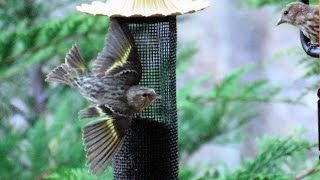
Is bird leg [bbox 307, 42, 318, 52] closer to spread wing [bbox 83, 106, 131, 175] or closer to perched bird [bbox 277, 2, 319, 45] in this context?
perched bird [bbox 277, 2, 319, 45]

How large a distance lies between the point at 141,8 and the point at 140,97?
10.3 inches

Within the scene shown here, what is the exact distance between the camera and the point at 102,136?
87.7 inches

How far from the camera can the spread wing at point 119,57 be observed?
7.58 ft

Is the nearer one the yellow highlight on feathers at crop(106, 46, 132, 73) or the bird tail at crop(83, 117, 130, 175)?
the bird tail at crop(83, 117, 130, 175)

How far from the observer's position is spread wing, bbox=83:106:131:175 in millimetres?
2188

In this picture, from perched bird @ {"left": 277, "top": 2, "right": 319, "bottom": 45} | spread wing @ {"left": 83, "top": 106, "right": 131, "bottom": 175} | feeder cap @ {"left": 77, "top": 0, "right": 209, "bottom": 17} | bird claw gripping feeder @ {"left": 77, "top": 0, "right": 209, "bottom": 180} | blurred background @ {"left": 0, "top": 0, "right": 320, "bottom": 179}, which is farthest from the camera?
blurred background @ {"left": 0, "top": 0, "right": 320, "bottom": 179}

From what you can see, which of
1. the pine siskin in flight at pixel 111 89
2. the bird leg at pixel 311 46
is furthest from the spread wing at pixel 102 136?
the bird leg at pixel 311 46

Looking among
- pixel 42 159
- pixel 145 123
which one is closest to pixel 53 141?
pixel 42 159

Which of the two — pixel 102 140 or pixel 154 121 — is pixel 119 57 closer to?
pixel 102 140

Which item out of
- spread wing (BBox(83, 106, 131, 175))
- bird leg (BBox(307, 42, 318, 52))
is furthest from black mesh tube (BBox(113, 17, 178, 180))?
bird leg (BBox(307, 42, 318, 52))

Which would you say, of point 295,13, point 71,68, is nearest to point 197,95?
point 295,13

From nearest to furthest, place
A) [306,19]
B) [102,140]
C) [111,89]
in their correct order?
[102,140], [111,89], [306,19]

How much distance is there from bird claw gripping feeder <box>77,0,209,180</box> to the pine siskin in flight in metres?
0.18

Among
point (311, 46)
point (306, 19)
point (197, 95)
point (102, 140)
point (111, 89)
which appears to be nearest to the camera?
point (102, 140)
